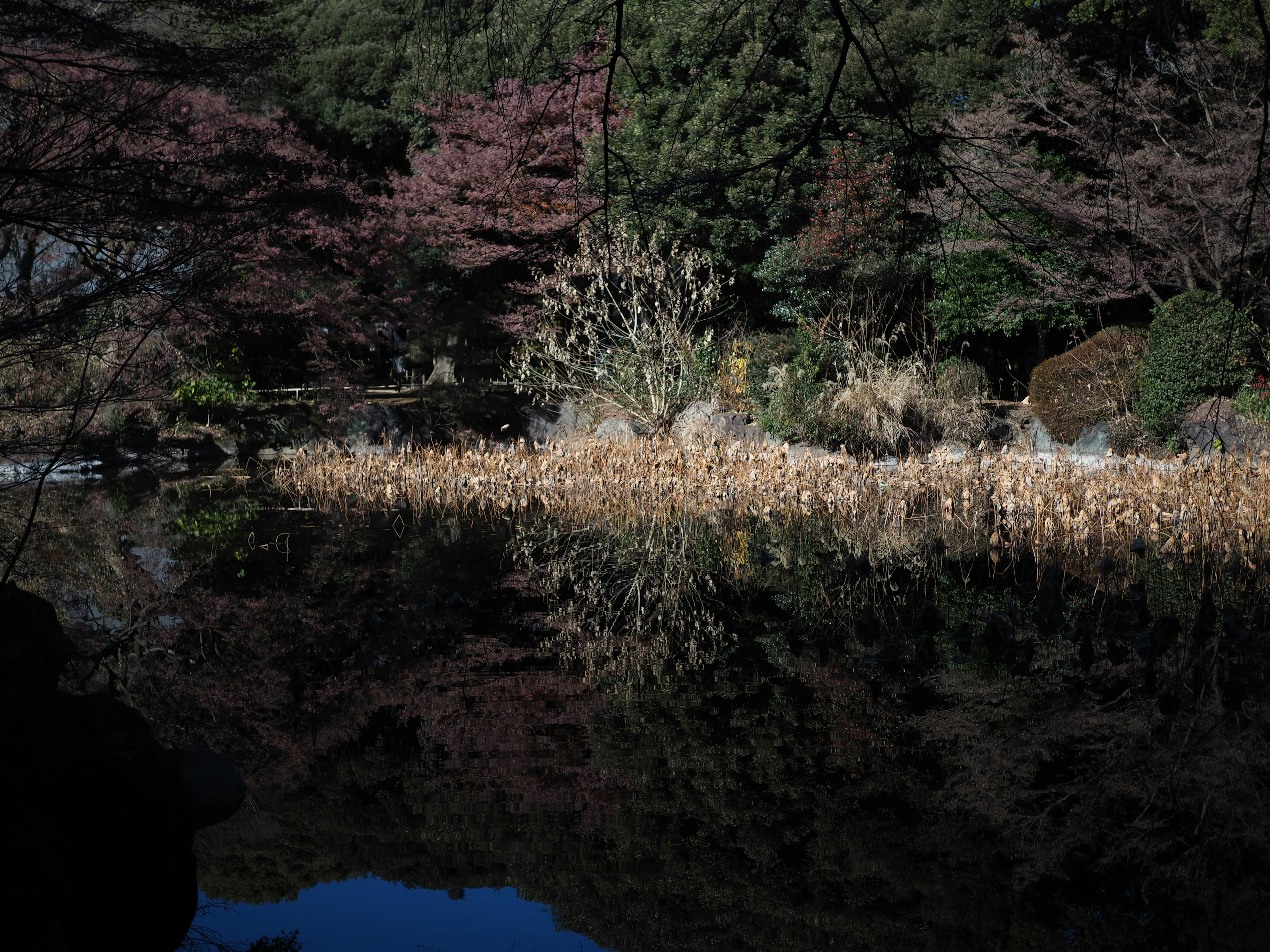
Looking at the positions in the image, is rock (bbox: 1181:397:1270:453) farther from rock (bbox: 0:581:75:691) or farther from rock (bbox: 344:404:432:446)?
rock (bbox: 344:404:432:446)

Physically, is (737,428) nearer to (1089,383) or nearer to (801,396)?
(801,396)

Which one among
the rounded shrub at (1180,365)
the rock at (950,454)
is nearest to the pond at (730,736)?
the rock at (950,454)

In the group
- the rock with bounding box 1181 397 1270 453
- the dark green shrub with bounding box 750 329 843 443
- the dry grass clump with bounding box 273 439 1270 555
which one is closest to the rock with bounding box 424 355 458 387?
the dry grass clump with bounding box 273 439 1270 555

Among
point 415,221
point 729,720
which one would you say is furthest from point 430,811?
point 415,221

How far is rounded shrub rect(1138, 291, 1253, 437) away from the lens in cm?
948

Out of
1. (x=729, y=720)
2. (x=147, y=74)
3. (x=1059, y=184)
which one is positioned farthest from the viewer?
(x=1059, y=184)

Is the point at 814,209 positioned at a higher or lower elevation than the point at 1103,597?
higher

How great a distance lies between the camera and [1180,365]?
9.91m

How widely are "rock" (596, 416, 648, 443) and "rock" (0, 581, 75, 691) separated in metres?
7.97

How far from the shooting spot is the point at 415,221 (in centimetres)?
1398

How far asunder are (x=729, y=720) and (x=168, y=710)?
6.65 ft

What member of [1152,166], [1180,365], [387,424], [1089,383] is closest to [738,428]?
[1089,383]

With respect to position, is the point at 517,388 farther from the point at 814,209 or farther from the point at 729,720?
the point at 729,720

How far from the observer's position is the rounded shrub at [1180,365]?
948 cm
